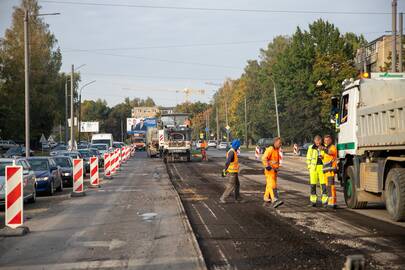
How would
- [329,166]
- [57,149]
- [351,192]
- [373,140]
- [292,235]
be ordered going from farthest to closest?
[57,149]
[329,166]
[351,192]
[373,140]
[292,235]

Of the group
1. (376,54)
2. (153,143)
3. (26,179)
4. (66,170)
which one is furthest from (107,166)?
(376,54)

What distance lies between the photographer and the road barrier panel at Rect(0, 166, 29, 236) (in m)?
12.0

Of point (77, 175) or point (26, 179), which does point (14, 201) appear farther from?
point (77, 175)

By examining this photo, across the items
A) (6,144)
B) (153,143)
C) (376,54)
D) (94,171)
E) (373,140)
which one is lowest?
(94,171)

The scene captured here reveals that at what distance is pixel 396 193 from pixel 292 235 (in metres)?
2.83

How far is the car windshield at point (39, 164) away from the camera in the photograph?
21.9m

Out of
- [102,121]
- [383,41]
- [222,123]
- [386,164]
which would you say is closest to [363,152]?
[386,164]

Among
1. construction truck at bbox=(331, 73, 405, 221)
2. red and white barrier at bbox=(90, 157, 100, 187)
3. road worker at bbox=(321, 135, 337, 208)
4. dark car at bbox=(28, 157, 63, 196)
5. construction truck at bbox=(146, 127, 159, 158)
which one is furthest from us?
construction truck at bbox=(146, 127, 159, 158)

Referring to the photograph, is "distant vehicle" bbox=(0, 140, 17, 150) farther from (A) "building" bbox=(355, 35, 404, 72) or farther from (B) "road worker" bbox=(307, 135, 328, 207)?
(B) "road worker" bbox=(307, 135, 328, 207)

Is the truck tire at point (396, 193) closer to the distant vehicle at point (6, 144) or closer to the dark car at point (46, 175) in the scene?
the dark car at point (46, 175)

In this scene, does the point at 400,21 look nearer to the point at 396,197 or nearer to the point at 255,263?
the point at 396,197

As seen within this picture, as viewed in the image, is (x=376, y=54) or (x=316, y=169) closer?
(x=316, y=169)

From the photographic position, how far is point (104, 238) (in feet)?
36.5

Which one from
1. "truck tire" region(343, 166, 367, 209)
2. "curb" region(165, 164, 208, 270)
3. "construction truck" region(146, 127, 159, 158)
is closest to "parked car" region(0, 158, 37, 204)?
"curb" region(165, 164, 208, 270)
